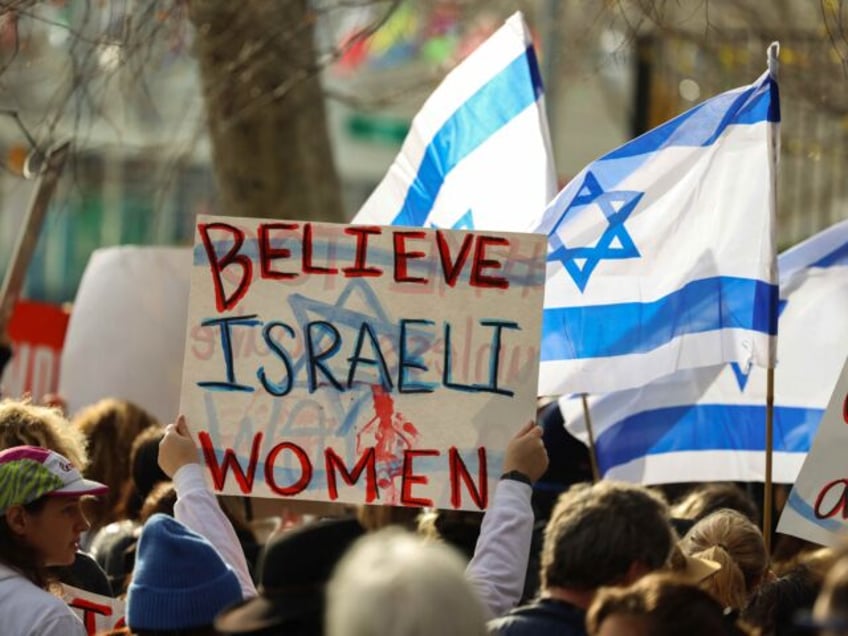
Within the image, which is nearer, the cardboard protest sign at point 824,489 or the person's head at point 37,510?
the person's head at point 37,510

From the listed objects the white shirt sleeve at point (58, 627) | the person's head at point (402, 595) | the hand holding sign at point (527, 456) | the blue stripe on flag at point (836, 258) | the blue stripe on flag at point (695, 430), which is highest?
the blue stripe on flag at point (836, 258)

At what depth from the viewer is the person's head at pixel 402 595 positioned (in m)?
2.69

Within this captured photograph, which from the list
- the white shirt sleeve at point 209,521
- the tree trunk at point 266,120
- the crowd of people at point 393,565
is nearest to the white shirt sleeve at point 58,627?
the crowd of people at point 393,565

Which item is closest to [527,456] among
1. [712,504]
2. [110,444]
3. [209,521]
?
[209,521]

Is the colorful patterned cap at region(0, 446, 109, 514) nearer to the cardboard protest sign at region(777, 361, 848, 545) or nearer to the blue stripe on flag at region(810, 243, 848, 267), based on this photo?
the cardboard protest sign at region(777, 361, 848, 545)

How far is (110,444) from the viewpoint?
21.5 feet

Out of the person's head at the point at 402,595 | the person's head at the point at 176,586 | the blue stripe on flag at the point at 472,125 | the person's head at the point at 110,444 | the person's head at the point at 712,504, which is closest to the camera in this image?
the person's head at the point at 402,595

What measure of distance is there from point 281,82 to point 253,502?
4.63 m

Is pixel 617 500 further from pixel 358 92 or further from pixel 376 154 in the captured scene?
pixel 376 154

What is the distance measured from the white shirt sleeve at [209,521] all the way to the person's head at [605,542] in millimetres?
906

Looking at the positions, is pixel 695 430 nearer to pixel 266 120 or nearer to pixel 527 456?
pixel 527 456

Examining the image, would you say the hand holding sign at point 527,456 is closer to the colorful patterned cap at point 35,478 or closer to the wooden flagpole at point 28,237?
the colorful patterned cap at point 35,478

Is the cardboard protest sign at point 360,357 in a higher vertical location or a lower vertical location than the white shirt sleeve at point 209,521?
higher

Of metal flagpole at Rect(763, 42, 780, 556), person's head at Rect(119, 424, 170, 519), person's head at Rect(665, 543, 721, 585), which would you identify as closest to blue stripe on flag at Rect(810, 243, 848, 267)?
metal flagpole at Rect(763, 42, 780, 556)
